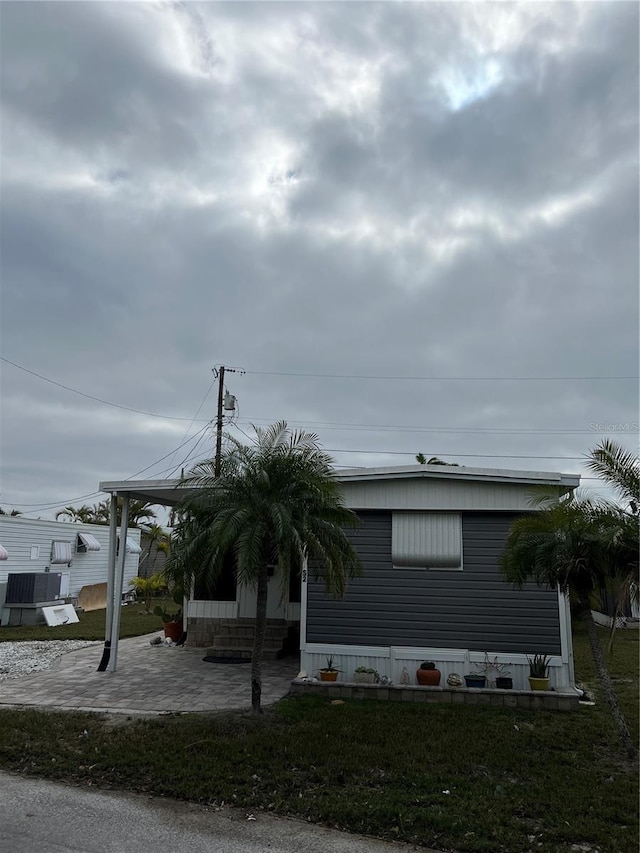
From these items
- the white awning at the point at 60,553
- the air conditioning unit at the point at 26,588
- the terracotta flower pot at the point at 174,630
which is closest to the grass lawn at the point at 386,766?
the terracotta flower pot at the point at 174,630

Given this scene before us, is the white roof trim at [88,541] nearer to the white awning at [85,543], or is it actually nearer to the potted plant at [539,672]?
the white awning at [85,543]

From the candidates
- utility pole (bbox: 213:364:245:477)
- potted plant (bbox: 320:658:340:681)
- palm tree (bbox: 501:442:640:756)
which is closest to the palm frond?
palm tree (bbox: 501:442:640:756)

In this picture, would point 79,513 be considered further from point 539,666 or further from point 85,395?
point 539,666

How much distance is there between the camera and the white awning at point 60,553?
19672 millimetres

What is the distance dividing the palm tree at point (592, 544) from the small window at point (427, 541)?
7.31 ft

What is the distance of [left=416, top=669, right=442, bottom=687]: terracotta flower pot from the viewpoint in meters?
8.57

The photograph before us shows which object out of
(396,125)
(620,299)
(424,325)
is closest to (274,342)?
(424,325)

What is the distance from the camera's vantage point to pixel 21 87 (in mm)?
8766

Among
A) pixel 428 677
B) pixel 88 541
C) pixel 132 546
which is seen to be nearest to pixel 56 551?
pixel 88 541

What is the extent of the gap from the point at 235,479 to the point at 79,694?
4036 mm

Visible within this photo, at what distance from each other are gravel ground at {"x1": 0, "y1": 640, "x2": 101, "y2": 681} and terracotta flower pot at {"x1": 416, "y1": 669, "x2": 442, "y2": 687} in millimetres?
6597

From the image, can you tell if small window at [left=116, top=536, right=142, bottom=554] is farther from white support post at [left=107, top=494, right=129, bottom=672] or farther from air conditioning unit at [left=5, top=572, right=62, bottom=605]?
white support post at [left=107, top=494, right=129, bottom=672]

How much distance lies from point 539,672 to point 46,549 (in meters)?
16.6

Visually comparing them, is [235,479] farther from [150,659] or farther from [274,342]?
[274,342]
